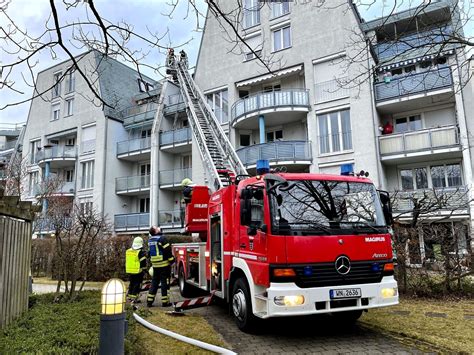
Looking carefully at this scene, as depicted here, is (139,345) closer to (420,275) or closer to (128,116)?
(420,275)

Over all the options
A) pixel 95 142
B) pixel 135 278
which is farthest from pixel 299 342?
pixel 95 142

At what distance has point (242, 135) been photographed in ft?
77.6

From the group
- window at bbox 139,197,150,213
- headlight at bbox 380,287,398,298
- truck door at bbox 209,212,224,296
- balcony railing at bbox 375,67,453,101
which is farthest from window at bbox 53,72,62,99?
→ window at bbox 139,197,150,213

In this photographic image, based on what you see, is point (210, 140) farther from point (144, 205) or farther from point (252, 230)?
point (144, 205)

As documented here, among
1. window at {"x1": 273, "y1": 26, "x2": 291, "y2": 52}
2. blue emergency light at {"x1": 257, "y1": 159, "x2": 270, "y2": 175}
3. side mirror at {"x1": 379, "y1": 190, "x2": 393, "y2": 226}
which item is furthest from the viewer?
window at {"x1": 273, "y1": 26, "x2": 291, "y2": 52}

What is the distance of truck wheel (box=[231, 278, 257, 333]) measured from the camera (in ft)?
20.5

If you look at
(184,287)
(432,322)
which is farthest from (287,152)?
(432,322)

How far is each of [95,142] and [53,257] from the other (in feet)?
42.5

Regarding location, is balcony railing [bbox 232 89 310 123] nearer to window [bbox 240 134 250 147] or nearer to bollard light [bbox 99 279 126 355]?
window [bbox 240 134 250 147]

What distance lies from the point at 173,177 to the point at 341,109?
12.3 metres

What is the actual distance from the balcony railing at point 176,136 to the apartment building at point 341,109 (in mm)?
1687

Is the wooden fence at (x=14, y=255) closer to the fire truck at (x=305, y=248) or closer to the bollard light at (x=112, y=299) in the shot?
the bollard light at (x=112, y=299)

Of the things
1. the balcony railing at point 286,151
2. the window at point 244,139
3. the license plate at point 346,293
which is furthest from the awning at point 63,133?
the license plate at point 346,293

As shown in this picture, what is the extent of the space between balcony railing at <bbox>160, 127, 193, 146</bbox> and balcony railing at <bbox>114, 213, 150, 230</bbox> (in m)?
5.32
